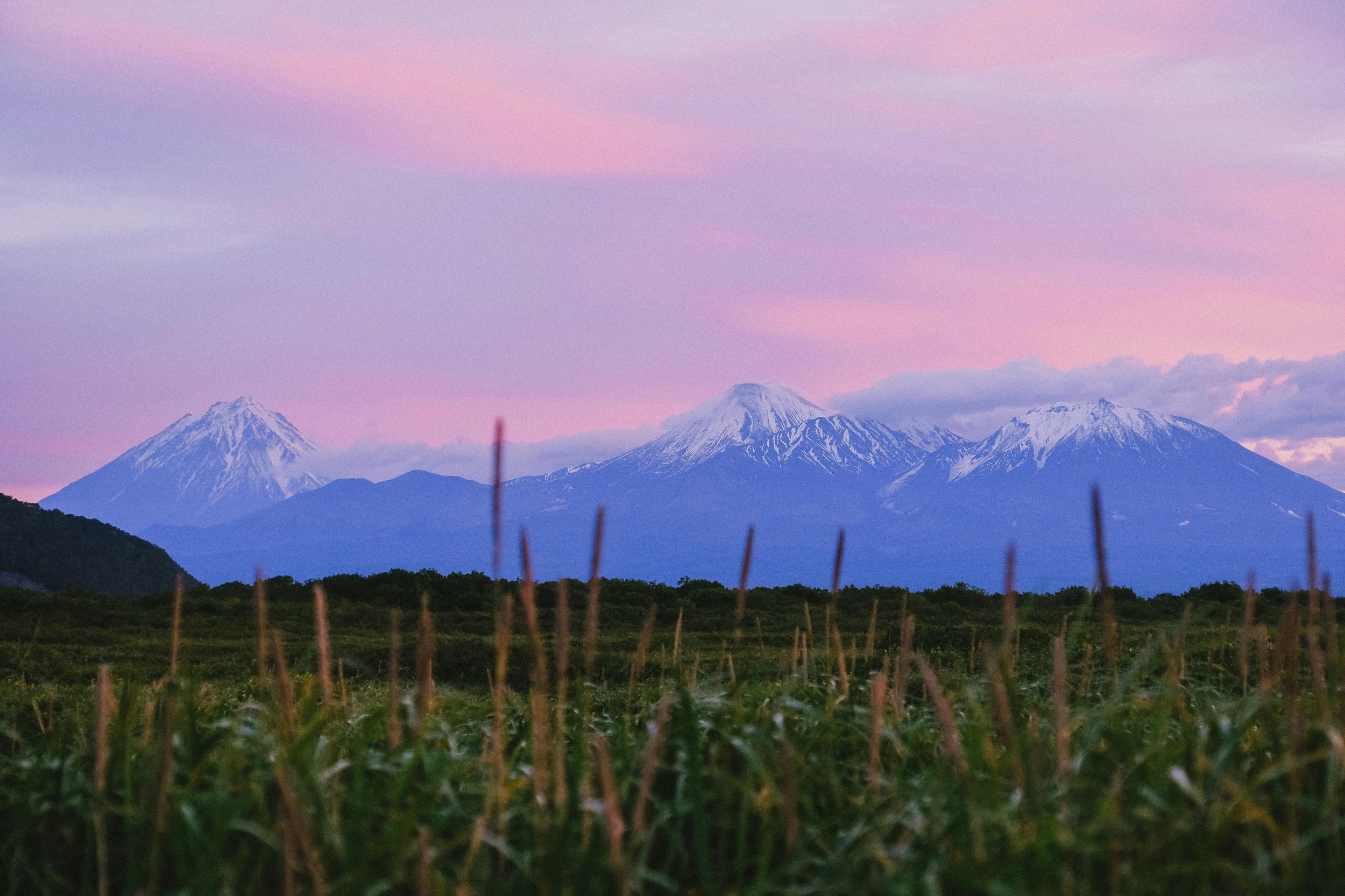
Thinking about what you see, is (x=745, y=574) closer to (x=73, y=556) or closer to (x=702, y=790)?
(x=702, y=790)

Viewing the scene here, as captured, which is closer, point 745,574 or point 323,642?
point 323,642

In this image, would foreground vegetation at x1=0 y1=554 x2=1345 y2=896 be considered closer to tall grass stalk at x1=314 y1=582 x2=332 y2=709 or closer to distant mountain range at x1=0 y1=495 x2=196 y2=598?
tall grass stalk at x1=314 y1=582 x2=332 y2=709

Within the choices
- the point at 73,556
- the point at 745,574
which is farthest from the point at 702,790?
the point at 73,556

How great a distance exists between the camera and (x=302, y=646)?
800 inches

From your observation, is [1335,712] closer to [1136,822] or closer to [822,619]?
[1136,822]

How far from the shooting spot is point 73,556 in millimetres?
41281

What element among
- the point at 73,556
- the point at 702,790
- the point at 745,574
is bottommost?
the point at 702,790

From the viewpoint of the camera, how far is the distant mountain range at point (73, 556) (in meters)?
38.7

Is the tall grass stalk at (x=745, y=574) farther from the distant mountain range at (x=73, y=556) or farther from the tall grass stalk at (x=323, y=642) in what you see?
the distant mountain range at (x=73, y=556)

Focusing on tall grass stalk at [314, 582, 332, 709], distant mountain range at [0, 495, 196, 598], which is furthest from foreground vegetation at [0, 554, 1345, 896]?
distant mountain range at [0, 495, 196, 598]

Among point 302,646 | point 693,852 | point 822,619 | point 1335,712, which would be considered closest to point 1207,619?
point 822,619

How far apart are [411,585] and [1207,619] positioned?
22.2 meters

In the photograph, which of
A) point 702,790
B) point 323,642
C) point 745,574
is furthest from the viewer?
point 745,574

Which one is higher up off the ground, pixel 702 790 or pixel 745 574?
pixel 745 574
